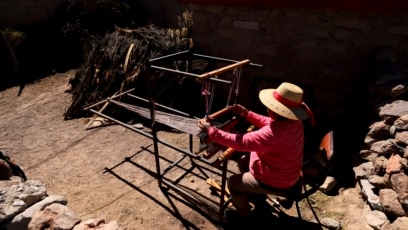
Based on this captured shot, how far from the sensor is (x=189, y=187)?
4137mm

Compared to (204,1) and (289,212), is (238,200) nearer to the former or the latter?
(289,212)

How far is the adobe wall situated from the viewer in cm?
416

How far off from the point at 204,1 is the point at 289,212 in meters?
3.92

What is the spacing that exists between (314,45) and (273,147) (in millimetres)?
2646

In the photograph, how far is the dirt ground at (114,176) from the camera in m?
3.55

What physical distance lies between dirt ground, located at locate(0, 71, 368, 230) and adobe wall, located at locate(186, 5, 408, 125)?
1571mm

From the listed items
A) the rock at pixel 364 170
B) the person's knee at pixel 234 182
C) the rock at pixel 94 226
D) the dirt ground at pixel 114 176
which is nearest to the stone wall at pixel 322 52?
the rock at pixel 364 170

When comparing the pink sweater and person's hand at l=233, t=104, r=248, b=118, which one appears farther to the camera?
person's hand at l=233, t=104, r=248, b=118

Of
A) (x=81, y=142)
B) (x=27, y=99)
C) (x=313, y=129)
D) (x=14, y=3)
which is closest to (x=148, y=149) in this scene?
(x=81, y=142)

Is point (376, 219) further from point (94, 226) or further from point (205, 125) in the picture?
point (94, 226)

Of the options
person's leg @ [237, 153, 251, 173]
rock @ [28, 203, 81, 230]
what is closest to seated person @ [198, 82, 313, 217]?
person's leg @ [237, 153, 251, 173]

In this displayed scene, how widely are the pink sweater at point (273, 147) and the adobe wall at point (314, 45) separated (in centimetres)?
198

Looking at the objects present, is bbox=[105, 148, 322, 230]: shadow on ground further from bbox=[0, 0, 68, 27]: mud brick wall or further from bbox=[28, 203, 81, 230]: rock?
bbox=[0, 0, 68, 27]: mud brick wall

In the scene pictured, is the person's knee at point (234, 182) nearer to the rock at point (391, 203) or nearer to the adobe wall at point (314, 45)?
the rock at point (391, 203)
